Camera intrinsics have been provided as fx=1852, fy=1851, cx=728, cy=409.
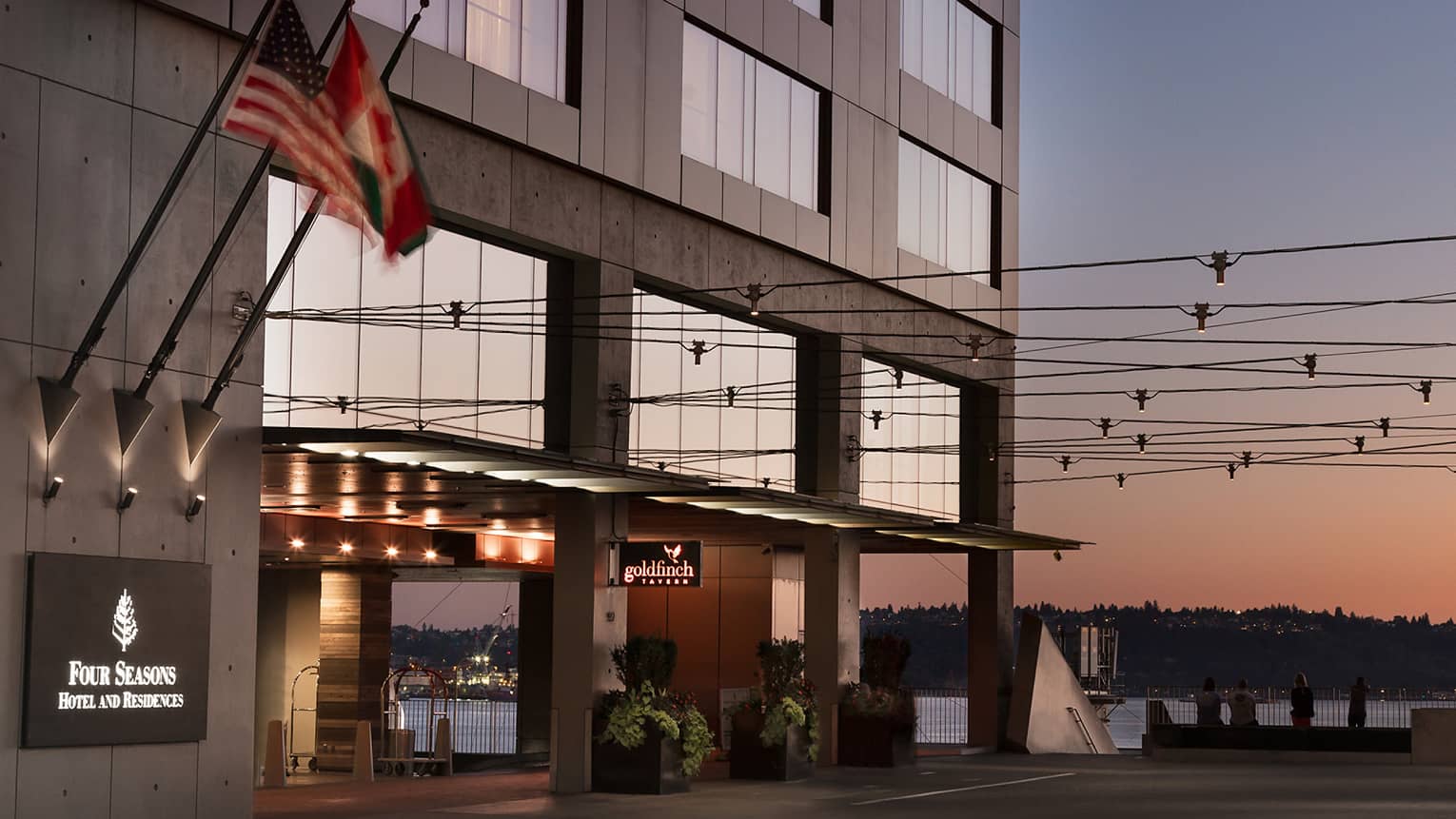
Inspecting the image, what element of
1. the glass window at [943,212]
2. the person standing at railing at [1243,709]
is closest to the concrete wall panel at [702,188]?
the glass window at [943,212]

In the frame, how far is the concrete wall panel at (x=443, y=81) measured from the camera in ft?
78.7

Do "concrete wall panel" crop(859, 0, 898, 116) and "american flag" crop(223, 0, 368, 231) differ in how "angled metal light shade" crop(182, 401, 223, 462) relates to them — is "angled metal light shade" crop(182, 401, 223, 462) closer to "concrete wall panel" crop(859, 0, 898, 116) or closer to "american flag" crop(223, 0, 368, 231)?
"american flag" crop(223, 0, 368, 231)

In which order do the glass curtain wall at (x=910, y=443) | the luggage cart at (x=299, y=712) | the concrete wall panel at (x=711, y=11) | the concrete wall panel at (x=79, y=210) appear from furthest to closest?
1. the luggage cart at (x=299, y=712)
2. the glass curtain wall at (x=910, y=443)
3. the concrete wall panel at (x=711, y=11)
4. the concrete wall panel at (x=79, y=210)

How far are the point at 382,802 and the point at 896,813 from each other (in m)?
7.01

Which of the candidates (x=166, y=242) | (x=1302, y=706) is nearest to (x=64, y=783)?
(x=166, y=242)

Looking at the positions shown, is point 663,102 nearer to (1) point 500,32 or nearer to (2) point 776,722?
(1) point 500,32

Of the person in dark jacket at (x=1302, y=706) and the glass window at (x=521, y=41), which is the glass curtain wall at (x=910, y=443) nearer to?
the person in dark jacket at (x=1302, y=706)

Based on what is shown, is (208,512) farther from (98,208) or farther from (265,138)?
(265,138)

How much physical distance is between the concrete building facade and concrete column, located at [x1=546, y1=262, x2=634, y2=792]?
0.05 meters

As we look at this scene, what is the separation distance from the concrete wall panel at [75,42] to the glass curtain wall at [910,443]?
1791 cm

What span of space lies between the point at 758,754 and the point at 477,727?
88.9ft

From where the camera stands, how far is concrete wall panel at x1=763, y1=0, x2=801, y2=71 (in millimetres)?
32625

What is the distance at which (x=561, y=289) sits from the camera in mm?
27719

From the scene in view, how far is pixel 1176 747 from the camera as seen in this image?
131 feet
